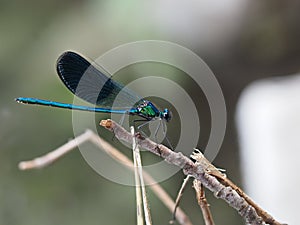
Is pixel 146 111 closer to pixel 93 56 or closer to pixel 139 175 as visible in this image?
pixel 139 175

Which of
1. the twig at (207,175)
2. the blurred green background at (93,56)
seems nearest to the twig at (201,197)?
the twig at (207,175)

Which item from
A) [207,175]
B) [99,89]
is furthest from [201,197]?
[99,89]

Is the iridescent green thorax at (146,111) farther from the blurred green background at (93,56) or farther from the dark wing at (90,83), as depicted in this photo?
the blurred green background at (93,56)

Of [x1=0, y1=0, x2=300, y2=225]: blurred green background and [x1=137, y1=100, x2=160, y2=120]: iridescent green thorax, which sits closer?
[x1=137, y1=100, x2=160, y2=120]: iridescent green thorax

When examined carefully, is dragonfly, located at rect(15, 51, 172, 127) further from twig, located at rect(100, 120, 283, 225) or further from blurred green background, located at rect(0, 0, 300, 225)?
blurred green background, located at rect(0, 0, 300, 225)

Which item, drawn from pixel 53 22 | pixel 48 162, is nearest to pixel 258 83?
pixel 53 22

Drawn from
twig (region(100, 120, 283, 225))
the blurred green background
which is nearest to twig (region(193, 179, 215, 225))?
twig (region(100, 120, 283, 225))
